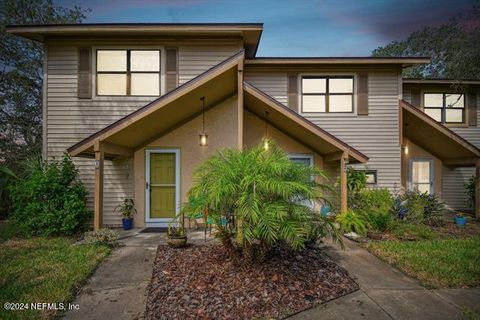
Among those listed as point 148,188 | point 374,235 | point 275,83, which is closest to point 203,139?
point 148,188

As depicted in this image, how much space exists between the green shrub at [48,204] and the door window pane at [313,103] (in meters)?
7.39

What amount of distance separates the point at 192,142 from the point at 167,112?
1522 millimetres

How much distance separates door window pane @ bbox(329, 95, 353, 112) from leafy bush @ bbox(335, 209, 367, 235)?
3.82 metres

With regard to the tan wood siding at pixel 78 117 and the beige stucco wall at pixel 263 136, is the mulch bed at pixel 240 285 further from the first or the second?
the beige stucco wall at pixel 263 136

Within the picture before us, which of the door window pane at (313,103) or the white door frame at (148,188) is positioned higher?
the door window pane at (313,103)

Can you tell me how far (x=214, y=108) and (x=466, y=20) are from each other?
7.32m

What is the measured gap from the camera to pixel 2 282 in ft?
13.6

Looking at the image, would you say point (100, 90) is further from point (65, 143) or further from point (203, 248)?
point (203, 248)

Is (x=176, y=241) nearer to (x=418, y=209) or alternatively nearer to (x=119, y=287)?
(x=119, y=287)

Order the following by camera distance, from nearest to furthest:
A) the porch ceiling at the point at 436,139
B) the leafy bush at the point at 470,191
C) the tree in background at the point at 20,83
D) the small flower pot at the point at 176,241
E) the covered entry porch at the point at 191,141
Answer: the small flower pot at the point at 176,241
the covered entry porch at the point at 191,141
the porch ceiling at the point at 436,139
the leafy bush at the point at 470,191
the tree in background at the point at 20,83

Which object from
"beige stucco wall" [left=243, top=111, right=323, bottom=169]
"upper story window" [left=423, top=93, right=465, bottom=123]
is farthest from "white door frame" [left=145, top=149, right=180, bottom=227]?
"upper story window" [left=423, top=93, right=465, bottom=123]

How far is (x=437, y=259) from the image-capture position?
5.26m

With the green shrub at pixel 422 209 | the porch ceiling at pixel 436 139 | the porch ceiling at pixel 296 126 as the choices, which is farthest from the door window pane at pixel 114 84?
the green shrub at pixel 422 209

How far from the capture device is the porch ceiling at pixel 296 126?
712cm
